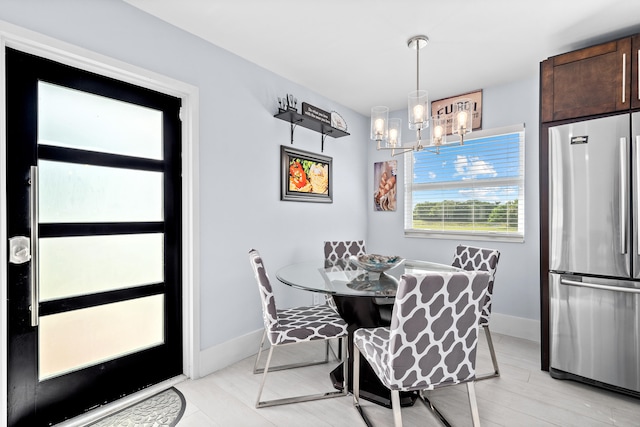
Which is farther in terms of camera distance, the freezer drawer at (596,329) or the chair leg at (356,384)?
the freezer drawer at (596,329)

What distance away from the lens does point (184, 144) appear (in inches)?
96.1

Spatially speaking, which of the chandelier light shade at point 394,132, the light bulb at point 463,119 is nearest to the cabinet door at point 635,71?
the light bulb at point 463,119

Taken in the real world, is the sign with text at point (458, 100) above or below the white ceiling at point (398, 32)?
below

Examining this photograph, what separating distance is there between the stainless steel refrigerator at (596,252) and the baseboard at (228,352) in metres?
2.40

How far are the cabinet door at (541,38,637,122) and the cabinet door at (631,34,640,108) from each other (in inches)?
0.7

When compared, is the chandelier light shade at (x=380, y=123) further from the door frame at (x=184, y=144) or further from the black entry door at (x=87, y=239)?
the black entry door at (x=87, y=239)


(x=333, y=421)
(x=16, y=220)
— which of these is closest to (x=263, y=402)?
(x=333, y=421)

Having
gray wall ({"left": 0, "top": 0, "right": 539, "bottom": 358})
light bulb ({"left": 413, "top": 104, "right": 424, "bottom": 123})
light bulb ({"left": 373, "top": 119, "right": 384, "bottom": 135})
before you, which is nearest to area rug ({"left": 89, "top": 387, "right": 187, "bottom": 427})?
gray wall ({"left": 0, "top": 0, "right": 539, "bottom": 358})

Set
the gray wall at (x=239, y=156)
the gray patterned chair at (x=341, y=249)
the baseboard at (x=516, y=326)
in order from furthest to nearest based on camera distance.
Answer: the gray patterned chair at (x=341, y=249)
the baseboard at (x=516, y=326)
the gray wall at (x=239, y=156)

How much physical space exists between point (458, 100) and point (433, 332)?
305 cm

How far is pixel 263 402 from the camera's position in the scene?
6.82 ft

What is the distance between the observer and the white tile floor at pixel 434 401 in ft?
6.29

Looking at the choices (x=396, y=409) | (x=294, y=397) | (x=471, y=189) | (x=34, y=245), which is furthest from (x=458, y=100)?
(x=34, y=245)

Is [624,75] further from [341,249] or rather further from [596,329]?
[341,249]
